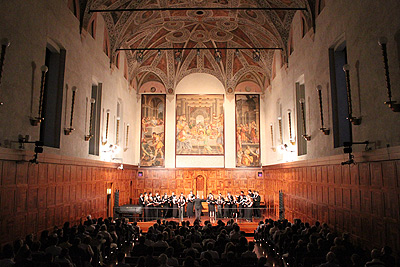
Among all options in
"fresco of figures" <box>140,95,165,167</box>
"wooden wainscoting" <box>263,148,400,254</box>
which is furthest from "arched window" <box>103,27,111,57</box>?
"wooden wainscoting" <box>263,148,400,254</box>

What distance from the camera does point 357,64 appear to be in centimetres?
953

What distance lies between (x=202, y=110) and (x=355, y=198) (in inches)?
652

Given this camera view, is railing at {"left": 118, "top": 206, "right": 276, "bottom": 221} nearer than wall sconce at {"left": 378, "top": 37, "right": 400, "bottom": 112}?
No

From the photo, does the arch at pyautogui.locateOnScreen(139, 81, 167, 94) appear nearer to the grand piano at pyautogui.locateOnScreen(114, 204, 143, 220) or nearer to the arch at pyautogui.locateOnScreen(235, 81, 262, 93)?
the arch at pyautogui.locateOnScreen(235, 81, 262, 93)

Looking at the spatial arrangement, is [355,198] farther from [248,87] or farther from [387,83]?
[248,87]

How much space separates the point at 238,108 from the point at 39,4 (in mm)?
17060

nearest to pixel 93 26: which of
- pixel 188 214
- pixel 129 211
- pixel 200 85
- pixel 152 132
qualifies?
pixel 129 211

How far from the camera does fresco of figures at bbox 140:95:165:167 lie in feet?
80.3

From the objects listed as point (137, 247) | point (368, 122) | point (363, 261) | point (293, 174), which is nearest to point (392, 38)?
point (368, 122)

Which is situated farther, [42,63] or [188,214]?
[188,214]

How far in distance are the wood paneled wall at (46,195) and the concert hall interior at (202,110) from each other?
0.05 meters

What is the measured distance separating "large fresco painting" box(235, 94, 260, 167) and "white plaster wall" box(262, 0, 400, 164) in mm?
8396

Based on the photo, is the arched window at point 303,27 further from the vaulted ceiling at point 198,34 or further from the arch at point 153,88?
the arch at point 153,88

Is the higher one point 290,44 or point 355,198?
point 290,44
